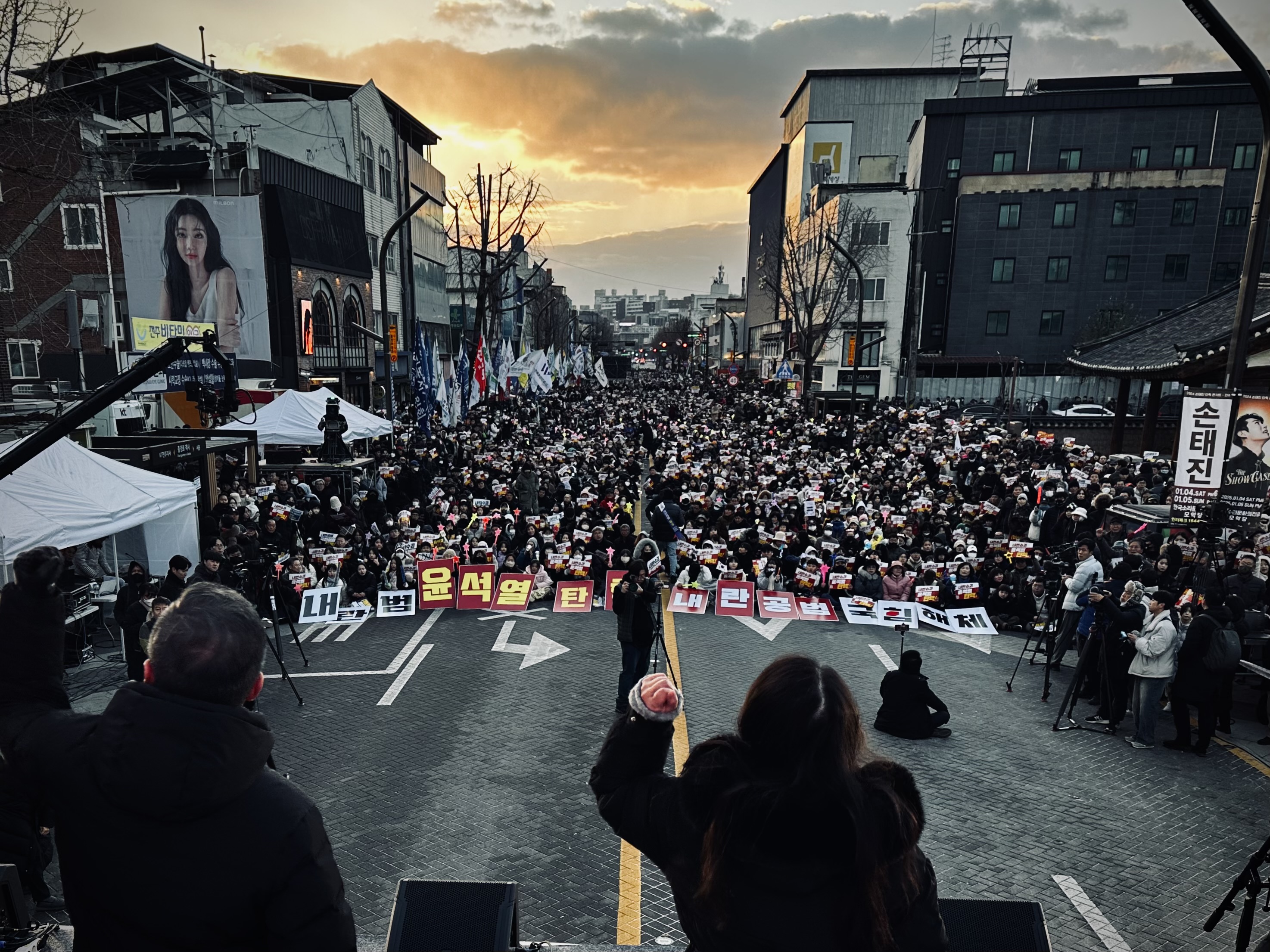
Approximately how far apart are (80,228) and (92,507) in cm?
2326

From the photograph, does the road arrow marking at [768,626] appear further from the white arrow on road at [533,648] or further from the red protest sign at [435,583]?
the red protest sign at [435,583]

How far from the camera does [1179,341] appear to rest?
713 inches

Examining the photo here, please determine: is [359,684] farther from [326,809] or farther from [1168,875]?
[1168,875]

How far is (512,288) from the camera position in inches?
3578

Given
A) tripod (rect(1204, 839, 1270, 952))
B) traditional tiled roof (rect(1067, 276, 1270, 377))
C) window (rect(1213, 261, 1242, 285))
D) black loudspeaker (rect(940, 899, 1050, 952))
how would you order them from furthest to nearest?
window (rect(1213, 261, 1242, 285)) → traditional tiled roof (rect(1067, 276, 1270, 377)) → tripod (rect(1204, 839, 1270, 952)) → black loudspeaker (rect(940, 899, 1050, 952))

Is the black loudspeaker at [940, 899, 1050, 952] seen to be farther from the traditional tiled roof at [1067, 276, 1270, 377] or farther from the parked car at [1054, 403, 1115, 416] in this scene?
the parked car at [1054, 403, 1115, 416]

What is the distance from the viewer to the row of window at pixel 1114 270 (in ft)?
159

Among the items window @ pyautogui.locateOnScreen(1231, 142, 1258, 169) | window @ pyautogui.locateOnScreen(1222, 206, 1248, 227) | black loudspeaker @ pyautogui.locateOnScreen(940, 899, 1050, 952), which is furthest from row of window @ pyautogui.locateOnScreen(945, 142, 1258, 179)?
black loudspeaker @ pyautogui.locateOnScreen(940, 899, 1050, 952)

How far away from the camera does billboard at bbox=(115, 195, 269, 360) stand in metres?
24.3

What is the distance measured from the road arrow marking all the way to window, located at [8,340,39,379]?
26.4 m

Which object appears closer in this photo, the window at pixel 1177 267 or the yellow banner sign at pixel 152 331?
the yellow banner sign at pixel 152 331

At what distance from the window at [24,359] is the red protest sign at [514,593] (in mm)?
22605

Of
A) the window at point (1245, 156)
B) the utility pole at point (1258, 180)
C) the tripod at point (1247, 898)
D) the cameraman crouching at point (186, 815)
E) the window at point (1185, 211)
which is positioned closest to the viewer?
the cameraman crouching at point (186, 815)

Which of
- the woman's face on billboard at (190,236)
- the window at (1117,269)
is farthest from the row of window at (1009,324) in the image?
the woman's face on billboard at (190,236)
